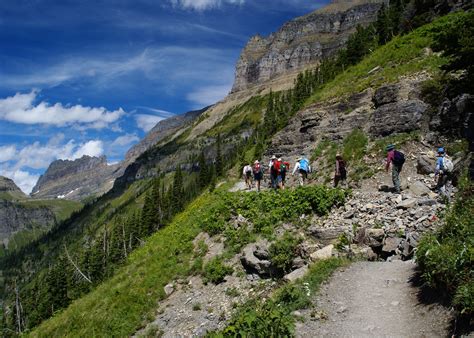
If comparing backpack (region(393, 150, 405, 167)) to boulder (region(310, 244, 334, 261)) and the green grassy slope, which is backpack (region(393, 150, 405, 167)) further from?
the green grassy slope

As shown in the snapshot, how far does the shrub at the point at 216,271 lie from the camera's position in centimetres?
1880

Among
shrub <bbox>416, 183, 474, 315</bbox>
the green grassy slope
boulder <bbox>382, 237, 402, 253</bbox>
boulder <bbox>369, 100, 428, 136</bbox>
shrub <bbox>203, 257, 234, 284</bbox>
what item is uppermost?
the green grassy slope

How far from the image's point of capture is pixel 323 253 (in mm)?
16438

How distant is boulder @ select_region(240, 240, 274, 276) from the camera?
17719 millimetres

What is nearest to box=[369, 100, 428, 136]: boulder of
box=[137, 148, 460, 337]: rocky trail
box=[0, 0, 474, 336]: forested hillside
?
box=[0, 0, 474, 336]: forested hillside

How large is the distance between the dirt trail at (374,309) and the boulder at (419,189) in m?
6.30

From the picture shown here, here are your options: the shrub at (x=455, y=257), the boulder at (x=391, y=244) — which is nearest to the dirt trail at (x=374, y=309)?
the shrub at (x=455, y=257)

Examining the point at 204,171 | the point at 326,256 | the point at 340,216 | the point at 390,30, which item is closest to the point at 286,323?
the point at 326,256

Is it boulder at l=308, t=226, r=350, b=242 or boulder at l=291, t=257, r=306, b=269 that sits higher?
boulder at l=308, t=226, r=350, b=242

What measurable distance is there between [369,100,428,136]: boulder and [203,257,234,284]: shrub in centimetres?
1527

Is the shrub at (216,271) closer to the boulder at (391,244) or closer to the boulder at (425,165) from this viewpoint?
the boulder at (391,244)

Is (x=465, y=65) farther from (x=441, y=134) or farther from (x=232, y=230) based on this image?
(x=232, y=230)

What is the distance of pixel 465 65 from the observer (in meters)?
18.6

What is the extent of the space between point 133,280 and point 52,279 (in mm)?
81334
